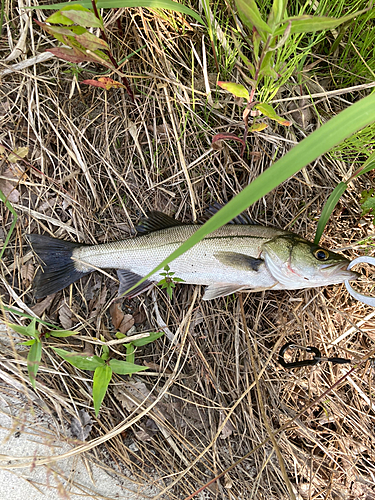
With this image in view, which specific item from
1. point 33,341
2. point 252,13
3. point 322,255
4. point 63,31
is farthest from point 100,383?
point 252,13

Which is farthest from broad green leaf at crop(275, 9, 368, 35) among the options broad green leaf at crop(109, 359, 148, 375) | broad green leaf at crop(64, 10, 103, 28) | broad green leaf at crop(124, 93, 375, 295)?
broad green leaf at crop(109, 359, 148, 375)

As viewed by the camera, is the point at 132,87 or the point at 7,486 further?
the point at 132,87

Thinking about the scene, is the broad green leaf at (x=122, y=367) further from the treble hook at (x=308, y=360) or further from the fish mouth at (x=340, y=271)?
the fish mouth at (x=340, y=271)

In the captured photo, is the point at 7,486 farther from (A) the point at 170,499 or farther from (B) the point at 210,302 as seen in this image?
(B) the point at 210,302

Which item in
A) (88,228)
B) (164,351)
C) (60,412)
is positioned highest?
(88,228)

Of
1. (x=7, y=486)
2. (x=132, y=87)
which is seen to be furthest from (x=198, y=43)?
(x=7, y=486)

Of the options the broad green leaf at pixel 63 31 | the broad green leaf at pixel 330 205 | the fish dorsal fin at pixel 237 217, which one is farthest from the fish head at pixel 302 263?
the broad green leaf at pixel 63 31
